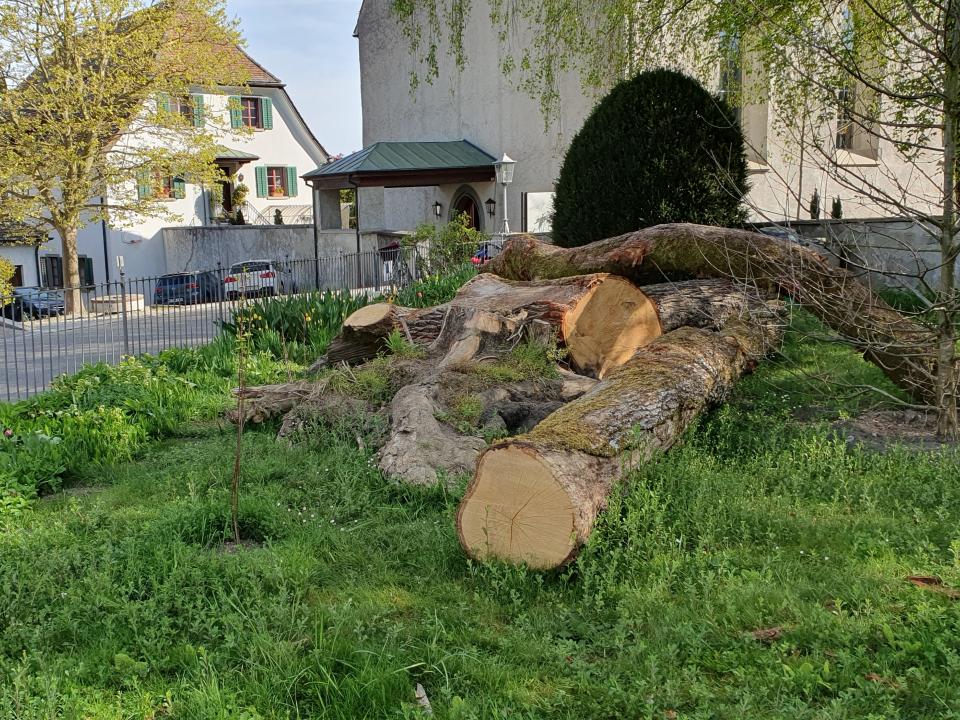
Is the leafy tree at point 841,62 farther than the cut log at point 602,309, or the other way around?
the cut log at point 602,309

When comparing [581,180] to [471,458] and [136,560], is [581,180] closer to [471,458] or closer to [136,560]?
[471,458]

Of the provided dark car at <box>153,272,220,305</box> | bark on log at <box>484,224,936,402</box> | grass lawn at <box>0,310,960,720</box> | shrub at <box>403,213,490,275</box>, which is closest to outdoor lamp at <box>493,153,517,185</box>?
shrub at <box>403,213,490,275</box>

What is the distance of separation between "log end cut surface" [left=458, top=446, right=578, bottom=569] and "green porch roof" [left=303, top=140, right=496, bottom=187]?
20.0 meters

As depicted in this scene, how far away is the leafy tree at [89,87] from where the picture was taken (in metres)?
21.7

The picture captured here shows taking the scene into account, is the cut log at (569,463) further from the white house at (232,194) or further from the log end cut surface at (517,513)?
the white house at (232,194)

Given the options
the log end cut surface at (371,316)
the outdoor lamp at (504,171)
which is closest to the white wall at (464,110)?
the outdoor lamp at (504,171)

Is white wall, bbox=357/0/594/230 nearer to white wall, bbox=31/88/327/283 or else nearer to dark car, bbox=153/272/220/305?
white wall, bbox=31/88/327/283

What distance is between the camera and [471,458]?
579 cm

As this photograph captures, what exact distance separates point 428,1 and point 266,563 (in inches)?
358

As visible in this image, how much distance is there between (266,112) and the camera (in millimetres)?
38875

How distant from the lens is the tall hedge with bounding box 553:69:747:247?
9.66 meters

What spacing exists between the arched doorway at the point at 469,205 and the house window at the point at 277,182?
15.4m

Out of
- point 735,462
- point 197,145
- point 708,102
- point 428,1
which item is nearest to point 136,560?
point 735,462

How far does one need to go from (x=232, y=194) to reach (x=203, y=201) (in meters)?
1.36
